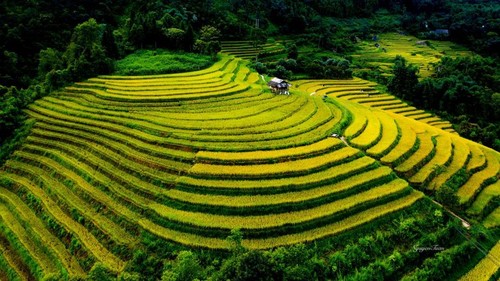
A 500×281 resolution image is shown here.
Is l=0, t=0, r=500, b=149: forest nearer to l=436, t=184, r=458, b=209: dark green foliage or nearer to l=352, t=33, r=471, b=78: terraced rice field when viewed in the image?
l=352, t=33, r=471, b=78: terraced rice field

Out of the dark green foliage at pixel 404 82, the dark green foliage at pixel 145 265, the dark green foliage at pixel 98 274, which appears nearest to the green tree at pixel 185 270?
the dark green foliage at pixel 145 265

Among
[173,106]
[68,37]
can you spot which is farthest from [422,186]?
[68,37]

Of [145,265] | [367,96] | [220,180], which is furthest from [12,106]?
[367,96]

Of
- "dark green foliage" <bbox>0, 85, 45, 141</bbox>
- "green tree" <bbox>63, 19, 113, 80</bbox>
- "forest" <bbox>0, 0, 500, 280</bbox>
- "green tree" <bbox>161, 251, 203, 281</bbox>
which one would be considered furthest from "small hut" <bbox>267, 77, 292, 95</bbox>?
"dark green foliage" <bbox>0, 85, 45, 141</bbox>

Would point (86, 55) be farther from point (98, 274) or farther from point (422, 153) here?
point (422, 153)

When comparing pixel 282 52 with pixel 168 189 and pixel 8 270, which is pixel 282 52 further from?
pixel 8 270
